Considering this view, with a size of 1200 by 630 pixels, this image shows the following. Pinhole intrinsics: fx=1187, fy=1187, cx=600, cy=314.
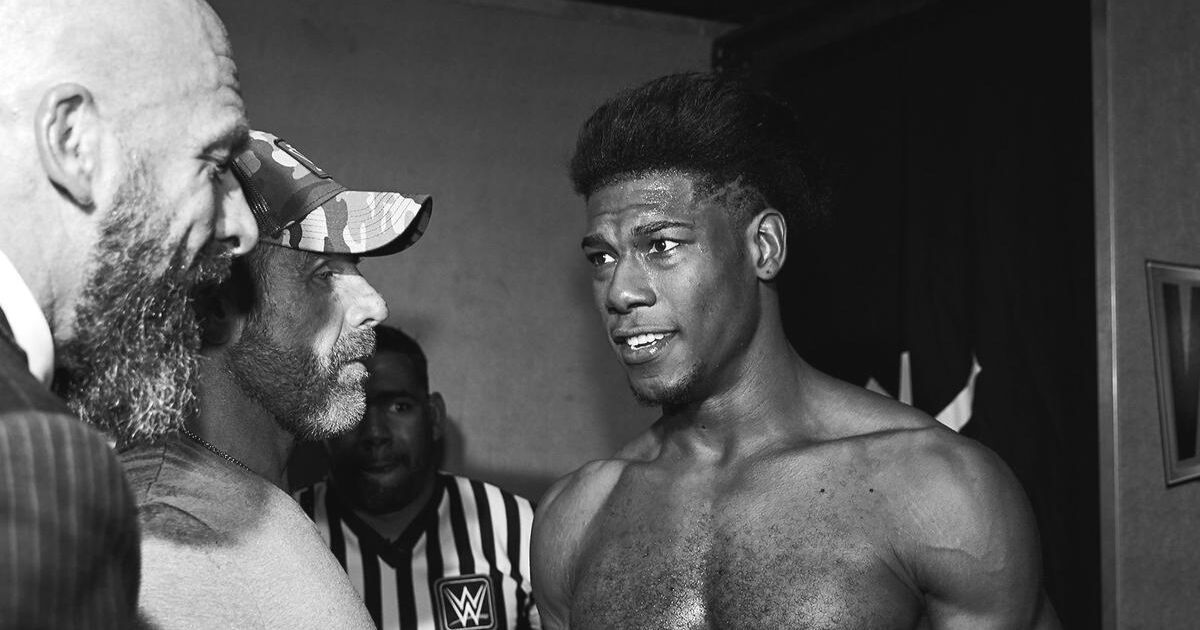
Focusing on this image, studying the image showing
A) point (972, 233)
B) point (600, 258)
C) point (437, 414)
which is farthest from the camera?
point (437, 414)

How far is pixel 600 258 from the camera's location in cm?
210

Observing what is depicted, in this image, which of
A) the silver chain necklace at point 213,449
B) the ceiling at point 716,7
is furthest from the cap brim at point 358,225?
the ceiling at point 716,7

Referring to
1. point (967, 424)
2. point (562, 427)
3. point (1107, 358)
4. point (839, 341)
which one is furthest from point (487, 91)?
point (1107, 358)

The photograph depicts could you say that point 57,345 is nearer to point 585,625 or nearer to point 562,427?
point 585,625

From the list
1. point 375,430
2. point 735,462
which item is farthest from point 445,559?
point 735,462

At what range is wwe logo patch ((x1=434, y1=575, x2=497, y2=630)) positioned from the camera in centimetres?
300

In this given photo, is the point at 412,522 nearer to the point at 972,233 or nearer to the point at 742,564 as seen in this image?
the point at 742,564

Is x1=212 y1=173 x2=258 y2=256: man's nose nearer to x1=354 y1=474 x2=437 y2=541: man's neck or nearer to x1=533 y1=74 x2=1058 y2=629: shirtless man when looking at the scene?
x1=533 y1=74 x2=1058 y2=629: shirtless man

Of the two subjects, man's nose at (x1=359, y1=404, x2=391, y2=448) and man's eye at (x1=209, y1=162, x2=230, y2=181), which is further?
man's nose at (x1=359, y1=404, x2=391, y2=448)

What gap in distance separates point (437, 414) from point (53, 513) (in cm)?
263

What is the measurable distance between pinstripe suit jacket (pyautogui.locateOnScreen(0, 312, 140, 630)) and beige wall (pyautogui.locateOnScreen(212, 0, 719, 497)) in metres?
2.62

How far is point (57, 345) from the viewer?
33.2 inches

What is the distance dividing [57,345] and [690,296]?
1260 millimetres

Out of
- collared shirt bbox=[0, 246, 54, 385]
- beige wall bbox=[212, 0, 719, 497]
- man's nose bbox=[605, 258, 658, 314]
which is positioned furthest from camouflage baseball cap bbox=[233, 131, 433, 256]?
beige wall bbox=[212, 0, 719, 497]
